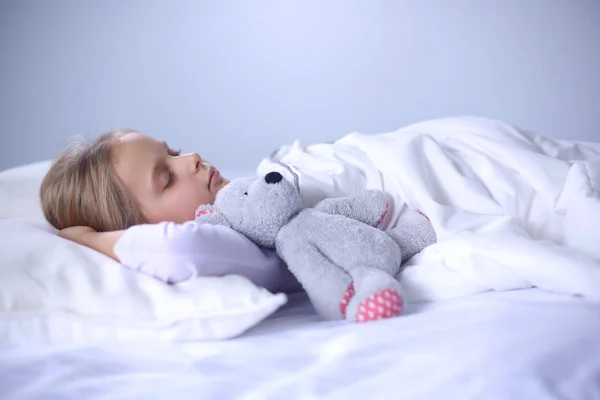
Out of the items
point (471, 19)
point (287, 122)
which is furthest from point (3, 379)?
point (471, 19)

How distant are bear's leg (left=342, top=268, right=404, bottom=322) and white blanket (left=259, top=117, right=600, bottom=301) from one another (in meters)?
0.11

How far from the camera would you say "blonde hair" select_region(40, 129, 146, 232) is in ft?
3.48

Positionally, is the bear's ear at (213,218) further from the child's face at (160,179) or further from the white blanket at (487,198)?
the white blanket at (487,198)

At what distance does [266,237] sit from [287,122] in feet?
5.69

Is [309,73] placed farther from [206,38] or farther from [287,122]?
[206,38]

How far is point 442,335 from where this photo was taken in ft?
2.40

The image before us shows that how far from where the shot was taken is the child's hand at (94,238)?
3.06 feet

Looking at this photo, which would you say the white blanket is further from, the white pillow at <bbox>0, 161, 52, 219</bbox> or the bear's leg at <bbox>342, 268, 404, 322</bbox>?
the white pillow at <bbox>0, 161, 52, 219</bbox>

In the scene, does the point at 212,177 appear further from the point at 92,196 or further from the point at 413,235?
the point at 413,235

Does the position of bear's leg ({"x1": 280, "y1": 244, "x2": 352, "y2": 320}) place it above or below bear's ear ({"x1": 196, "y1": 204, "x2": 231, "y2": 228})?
below

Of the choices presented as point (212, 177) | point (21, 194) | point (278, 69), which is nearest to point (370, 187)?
point (212, 177)

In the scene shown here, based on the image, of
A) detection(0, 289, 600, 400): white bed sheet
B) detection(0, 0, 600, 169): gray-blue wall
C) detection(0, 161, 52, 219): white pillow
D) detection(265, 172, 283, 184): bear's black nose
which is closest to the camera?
detection(0, 289, 600, 400): white bed sheet

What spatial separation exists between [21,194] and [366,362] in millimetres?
972

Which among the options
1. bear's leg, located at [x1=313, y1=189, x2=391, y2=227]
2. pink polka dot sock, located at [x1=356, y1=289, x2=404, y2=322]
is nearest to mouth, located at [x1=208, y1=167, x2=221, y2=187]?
bear's leg, located at [x1=313, y1=189, x2=391, y2=227]
